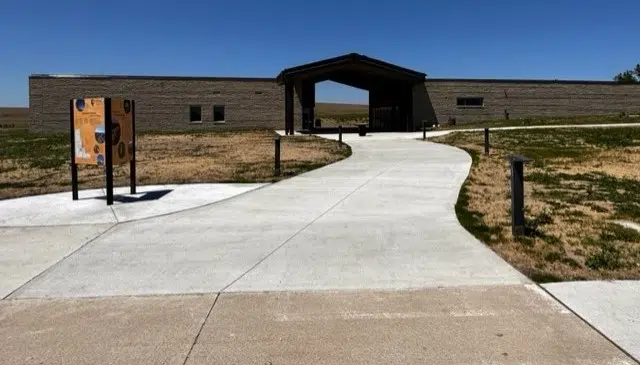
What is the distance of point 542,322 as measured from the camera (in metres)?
4.43

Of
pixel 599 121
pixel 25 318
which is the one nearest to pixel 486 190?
pixel 25 318

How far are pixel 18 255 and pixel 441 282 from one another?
16.1 feet

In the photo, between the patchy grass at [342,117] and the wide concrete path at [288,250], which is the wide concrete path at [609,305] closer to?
the wide concrete path at [288,250]

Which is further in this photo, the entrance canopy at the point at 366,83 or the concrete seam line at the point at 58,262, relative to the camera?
the entrance canopy at the point at 366,83

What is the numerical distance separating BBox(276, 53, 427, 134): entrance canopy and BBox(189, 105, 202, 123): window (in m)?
6.90

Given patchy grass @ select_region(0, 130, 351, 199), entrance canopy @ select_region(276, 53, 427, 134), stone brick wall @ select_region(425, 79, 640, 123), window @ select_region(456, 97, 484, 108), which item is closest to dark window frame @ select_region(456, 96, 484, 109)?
window @ select_region(456, 97, 484, 108)

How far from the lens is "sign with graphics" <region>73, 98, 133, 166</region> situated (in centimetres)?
1067

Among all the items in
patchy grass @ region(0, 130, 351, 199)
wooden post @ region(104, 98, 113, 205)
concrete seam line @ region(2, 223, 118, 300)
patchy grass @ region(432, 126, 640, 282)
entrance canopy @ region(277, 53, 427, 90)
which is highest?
entrance canopy @ region(277, 53, 427, 90)

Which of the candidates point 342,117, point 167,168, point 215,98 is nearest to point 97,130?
point 167,168

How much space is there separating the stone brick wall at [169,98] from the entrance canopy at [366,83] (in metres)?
1.99

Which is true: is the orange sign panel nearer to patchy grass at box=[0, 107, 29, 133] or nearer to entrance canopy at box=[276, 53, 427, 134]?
entrance canopy at box=[276, 53, 427, 134]

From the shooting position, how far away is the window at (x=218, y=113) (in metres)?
45.6

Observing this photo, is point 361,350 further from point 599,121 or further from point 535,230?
point 599,121

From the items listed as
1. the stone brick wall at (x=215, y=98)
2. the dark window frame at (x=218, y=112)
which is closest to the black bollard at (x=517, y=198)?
the stone brick wall at (x=215, y=98)
